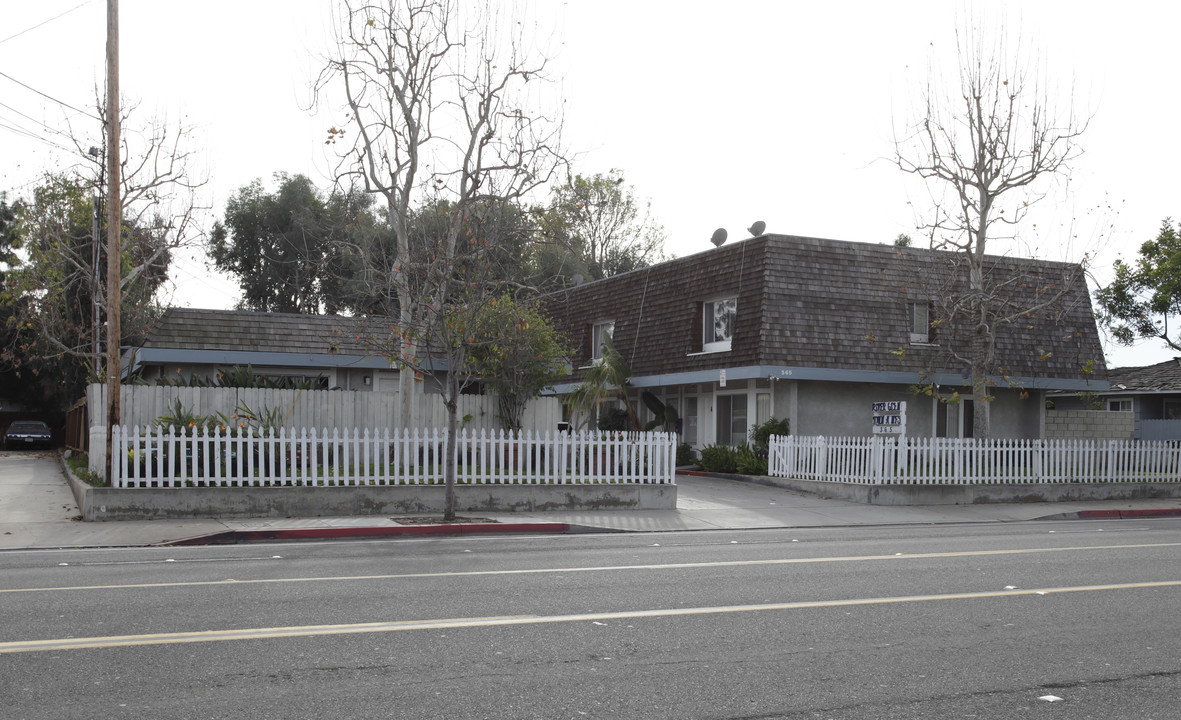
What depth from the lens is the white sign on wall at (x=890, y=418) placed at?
A: 20.0 meters

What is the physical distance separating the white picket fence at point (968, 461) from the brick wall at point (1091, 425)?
6.97 m

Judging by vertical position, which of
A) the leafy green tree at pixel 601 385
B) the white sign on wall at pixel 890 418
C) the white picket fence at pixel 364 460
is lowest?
the white picket fence at pixel 364 460

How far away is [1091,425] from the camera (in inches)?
1216

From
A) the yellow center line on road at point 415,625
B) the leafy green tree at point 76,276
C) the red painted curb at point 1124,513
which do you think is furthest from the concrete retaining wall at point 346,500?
the leafy green tree at point 76,276

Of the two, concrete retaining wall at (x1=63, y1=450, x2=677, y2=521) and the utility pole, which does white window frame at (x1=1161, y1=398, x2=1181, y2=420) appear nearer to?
concrete retaining wall at (x1=63, y1=450, x2=677, y2=521)

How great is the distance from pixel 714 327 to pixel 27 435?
3326cm

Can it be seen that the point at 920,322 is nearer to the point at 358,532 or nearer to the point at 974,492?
the point at 974,492

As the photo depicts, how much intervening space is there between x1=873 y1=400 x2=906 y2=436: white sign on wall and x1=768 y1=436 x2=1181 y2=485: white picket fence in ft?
0.80

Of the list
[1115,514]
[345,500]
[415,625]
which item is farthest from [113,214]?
[1115,514]

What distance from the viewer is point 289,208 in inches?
1991

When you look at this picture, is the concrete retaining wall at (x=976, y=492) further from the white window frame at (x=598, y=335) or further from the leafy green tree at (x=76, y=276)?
the leafy green tree at (x=76, y=276)

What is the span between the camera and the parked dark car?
4522cm

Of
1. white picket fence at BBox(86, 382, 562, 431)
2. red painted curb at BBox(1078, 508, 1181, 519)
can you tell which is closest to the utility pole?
white picket fence at BBox(86, 382, 562, 431)

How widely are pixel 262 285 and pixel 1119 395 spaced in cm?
3796
